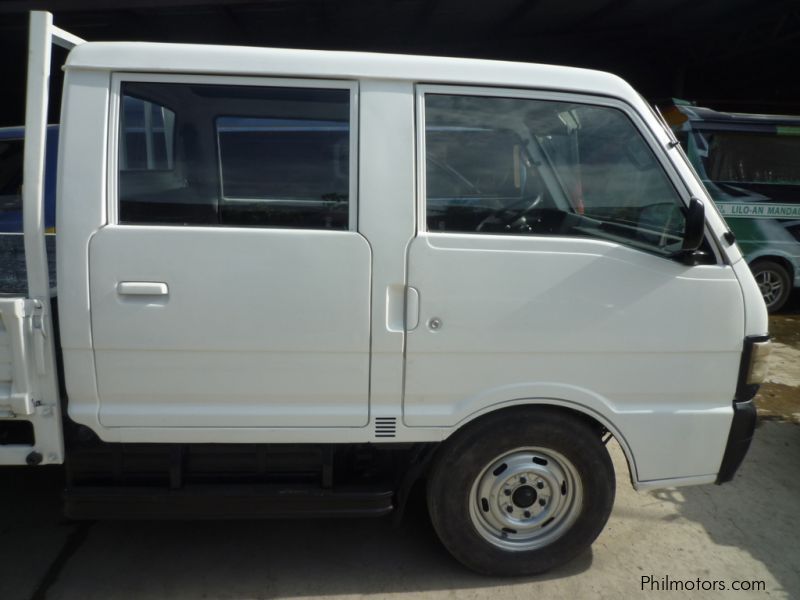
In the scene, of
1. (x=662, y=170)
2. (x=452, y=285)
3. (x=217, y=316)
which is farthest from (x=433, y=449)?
(x=662, y=170)

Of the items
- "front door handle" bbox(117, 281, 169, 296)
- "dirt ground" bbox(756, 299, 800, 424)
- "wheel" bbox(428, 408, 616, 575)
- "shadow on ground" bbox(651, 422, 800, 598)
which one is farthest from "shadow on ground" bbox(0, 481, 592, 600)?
"dirt ground" bbox(756, 299, 800, 424)

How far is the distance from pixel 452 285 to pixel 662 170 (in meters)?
1.02

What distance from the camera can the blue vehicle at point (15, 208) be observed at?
3148 mm

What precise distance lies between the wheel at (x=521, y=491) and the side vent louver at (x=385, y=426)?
27 centimetres

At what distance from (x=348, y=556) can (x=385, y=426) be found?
0.89 m

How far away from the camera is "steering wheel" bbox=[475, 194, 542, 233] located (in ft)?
8.29

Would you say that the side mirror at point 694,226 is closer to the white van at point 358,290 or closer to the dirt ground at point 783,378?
the white van at point 358,290

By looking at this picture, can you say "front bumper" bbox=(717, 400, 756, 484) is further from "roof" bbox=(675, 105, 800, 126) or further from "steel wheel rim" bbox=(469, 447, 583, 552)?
"roof" bbox=(675, 105, 800, 126)

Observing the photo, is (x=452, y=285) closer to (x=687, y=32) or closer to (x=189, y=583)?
(x=189, y=583)

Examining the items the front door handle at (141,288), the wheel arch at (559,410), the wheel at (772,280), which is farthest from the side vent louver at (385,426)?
the wheel at (772,280)

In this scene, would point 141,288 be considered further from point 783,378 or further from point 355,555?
point 783,378

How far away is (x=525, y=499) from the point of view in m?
2.74

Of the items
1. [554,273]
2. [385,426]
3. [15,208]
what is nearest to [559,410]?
[554,273]

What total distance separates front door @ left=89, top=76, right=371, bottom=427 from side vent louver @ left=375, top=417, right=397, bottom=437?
83 millimetres
